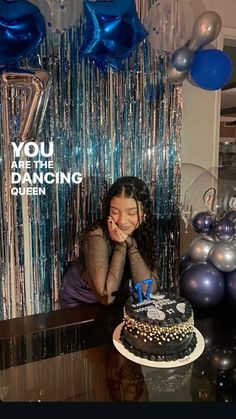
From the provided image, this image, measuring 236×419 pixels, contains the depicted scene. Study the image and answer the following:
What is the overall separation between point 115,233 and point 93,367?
2.26ft

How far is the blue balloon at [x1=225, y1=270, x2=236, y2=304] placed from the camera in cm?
114

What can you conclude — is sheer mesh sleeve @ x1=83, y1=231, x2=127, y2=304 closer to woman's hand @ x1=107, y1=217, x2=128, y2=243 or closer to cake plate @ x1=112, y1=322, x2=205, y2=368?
woman's hand @ x1=107, y1=217, x2=128, y2=243

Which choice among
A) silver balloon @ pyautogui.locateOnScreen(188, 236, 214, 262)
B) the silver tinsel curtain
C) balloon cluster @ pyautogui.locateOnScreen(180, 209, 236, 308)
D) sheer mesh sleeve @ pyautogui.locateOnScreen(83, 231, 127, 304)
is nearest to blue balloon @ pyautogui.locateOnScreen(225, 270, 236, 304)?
balloon cluster @ pyautogui.locateOnScreen(180, 209, 236, 308)

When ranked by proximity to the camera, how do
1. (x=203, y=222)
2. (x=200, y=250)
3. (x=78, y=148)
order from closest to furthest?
(x=200, y=250) < (x=203, y=222) < (x=78, y=148)

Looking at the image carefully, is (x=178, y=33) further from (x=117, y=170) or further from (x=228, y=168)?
(x=228, y=168)

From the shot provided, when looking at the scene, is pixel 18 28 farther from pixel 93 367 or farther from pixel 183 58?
pixel 93 367

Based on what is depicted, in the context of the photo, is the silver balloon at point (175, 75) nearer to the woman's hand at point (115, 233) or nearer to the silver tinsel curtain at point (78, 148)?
the silver tinsel curtain at point (78, 148)

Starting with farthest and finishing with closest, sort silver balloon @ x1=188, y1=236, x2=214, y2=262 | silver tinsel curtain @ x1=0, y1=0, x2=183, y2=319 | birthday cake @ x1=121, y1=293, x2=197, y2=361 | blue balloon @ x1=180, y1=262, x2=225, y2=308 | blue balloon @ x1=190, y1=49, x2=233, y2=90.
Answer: silver tinsel curtain @ x1=0, y1=0, x2=183, y2=319 → blue balloon @ x1=190, y1=49, x2=233, y2=90 → silver balloon @ x1=188, y1=236, x2=214, y2=262 → blue balloon @ x1=180, y1=262, x2=225, y2=308 → birthday cake @ x1=121, y1=293, x2=197, y2=361

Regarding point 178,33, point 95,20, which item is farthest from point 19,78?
point 178,33

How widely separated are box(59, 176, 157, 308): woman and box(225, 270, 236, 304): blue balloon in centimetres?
30

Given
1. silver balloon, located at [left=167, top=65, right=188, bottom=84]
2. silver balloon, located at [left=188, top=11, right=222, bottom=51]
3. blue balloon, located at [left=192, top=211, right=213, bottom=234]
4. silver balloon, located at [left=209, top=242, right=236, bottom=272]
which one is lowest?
silver balloon, located at [left=209, top=242, right=236, bottom=272]

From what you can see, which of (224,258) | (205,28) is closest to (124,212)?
(224,258)

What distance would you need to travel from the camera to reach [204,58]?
5.28 ft

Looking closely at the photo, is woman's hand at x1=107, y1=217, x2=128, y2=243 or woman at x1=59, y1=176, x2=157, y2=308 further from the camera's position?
woman's hand at x1=107, y1=217, x2=128, y2=243
